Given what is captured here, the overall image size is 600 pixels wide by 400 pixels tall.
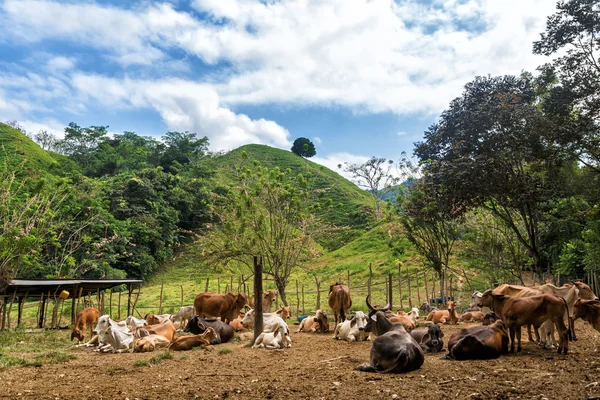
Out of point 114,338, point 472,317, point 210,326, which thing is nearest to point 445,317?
point 472,317

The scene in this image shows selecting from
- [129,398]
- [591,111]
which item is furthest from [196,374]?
[591,111]

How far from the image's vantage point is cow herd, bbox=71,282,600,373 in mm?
7848

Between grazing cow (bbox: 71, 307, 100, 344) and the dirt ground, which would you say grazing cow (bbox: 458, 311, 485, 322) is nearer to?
the dirt ground

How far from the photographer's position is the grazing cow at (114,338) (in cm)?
1034

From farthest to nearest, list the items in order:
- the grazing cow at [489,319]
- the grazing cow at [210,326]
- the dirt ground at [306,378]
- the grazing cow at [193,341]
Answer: the grazing cow at [210,326], the grazing cow at [193,341], the grazing cow at [489,319], the dirt ground at [306,378]

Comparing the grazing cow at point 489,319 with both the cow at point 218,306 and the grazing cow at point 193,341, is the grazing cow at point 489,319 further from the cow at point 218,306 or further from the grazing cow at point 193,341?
the cow at point 218,306

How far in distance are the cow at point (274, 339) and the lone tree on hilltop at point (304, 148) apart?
65.0 metres

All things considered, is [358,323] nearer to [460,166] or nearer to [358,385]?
[358,385]

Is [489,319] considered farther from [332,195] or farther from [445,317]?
[332,195]

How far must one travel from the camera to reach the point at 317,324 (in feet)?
43.9

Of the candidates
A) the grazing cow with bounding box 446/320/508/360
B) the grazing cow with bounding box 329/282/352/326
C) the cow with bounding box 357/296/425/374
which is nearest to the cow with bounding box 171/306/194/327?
the grazing cow with bounding box 329/282/352/326

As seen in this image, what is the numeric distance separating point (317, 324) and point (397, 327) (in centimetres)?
451

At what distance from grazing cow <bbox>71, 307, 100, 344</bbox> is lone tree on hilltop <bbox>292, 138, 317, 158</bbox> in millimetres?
63043

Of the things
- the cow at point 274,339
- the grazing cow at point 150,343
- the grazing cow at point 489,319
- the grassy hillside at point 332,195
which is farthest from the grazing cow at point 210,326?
the grassy hillside at point 332,195
